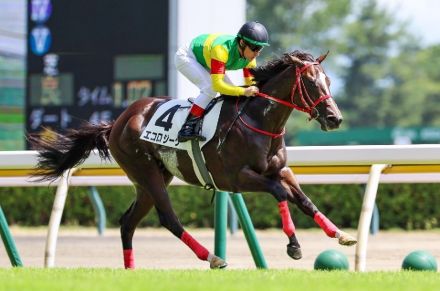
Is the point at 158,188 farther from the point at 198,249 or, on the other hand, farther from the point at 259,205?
the point at 259,205

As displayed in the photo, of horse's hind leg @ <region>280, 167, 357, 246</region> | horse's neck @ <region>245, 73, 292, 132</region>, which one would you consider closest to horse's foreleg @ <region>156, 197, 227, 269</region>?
horse's hind leg @ <region>280, 167, 357, 246</region>

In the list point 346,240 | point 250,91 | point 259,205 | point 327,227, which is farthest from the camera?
point 259,205

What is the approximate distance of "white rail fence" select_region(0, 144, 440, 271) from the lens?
6.18m

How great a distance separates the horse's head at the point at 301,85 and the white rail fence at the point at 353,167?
622mm

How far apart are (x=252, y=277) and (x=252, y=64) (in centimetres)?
160

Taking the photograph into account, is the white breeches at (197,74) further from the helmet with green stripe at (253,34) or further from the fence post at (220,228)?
the fence post at (220,228)

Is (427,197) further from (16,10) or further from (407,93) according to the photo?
(407,93)

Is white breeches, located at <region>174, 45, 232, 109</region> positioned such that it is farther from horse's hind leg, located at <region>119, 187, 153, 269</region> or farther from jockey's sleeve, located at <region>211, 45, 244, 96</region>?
horse's hind leg, located at <region>119, 187, 153, 269</region>

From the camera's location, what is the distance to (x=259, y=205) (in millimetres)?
11031

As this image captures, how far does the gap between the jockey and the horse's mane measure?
7cm

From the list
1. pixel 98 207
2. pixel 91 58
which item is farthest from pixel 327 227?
pixel 91 58

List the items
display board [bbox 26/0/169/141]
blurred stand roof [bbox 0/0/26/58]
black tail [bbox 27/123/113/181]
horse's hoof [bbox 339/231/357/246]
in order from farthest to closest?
1. blurred stand roof [bbox 0/0/26/58]
2. display board [bbox 26/0/169/141]
3. black tail [bbox 27/123/113/181]
4. horse's hoof [bbox 339/231/357/246]


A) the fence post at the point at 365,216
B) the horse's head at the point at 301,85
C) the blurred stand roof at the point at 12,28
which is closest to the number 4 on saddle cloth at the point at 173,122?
the horse's head at the point at 301,85

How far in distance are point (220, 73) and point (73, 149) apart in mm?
1355
